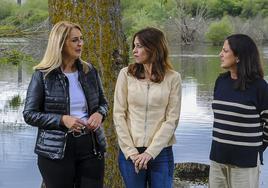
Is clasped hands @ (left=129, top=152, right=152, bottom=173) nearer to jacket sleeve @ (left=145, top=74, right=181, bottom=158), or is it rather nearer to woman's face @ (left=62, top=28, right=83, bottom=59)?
jacket sleeve @ (left=145, top=74, right=181, bottom=158)

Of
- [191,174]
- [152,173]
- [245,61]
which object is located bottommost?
[191,174]

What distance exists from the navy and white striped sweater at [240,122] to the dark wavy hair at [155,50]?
1.31 feet

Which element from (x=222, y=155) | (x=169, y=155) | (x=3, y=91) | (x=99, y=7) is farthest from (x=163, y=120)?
(x=3, y=91)

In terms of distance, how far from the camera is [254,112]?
323 centimetres

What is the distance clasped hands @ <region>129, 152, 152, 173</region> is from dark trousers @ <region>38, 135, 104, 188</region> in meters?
0.18

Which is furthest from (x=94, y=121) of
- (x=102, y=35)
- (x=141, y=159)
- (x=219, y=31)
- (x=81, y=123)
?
(x=219, y=31)

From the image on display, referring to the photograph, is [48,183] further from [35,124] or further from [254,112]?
[254,112]

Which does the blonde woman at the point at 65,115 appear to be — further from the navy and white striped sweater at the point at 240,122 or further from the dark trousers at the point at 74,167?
the navy and white striped sweater at the point at 240,122

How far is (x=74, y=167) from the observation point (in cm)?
307

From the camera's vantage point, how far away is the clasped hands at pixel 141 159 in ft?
10.2

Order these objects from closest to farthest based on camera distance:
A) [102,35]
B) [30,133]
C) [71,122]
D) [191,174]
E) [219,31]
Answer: [71,122]
[102,35]
[191,174]
[30,133]
[219,31]

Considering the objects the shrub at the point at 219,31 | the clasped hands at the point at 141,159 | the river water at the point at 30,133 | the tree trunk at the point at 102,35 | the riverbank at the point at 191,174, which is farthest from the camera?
the shrub at the point at 219,31

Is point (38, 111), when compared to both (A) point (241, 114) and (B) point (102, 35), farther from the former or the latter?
(B) point (102, 35)

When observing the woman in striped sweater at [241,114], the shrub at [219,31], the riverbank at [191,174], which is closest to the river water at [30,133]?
the riverbank at [191,174]
